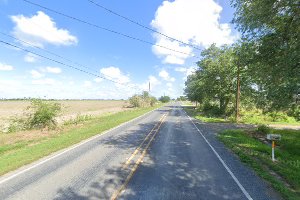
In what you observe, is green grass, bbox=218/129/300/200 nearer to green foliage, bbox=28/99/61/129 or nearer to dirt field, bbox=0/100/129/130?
green foliage, bbox=28/99/61/129

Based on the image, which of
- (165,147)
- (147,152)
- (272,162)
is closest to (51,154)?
(147,152)

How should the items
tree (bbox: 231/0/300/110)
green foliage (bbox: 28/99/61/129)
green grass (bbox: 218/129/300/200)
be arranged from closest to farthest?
green grass (bbox: 218/129/300/200)
tree (bbox: 231/0/300/110)
green foliage (bbox: 28/99/61/129)

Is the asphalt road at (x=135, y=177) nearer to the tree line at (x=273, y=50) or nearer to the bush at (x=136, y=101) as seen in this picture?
the tree line at (x=273, y=50)

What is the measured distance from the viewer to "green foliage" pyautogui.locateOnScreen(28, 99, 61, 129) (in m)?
24.8

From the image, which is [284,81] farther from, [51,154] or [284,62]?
[51,154]

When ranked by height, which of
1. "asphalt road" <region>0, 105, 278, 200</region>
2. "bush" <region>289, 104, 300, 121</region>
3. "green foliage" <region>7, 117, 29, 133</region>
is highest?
"bush" <region>289, 104, 300, 121</region>

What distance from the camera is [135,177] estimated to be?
9156 millimetres

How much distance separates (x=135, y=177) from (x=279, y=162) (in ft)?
23.2

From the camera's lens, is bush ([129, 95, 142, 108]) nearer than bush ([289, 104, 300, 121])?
No

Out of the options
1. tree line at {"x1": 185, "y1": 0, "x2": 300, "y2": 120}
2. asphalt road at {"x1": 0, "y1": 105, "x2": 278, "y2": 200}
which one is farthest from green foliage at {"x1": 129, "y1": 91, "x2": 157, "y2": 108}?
asphalt road at {"x1": 0, "y1": 105, "x2": 278, "y2": 200}

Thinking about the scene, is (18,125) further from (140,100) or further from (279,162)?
(140,100)

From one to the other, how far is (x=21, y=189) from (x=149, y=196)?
389 centimetres

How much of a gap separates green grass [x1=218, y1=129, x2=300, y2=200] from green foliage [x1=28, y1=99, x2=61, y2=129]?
15.9m

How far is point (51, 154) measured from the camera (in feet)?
43.7
